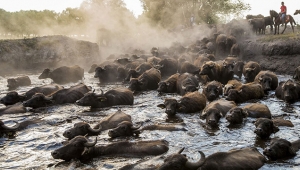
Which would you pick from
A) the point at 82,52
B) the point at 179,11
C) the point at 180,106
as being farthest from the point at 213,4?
the point at 180,106

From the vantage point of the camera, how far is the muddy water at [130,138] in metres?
7.46

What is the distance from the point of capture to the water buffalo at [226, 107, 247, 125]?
961 centimetres

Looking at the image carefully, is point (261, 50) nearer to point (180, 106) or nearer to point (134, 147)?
point (180, 106)

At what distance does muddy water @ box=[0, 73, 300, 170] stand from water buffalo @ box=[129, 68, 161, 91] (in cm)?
287

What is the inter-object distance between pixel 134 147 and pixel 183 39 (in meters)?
31.7

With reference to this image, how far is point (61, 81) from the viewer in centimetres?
1966

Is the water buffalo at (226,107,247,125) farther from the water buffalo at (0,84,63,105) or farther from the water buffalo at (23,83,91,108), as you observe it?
the water buffalo at (0,84,63,105)

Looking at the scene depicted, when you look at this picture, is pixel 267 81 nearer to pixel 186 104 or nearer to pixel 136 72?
pixel 186 104

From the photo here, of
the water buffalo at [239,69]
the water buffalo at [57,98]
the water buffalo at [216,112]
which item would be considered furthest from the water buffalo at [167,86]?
the water buffalo at [239,69]

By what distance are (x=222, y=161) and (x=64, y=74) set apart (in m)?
14.9

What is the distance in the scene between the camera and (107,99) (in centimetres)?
1286

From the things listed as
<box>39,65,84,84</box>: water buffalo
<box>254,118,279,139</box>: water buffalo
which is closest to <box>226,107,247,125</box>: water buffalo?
<box>254,118,279,139</box>: water buffalo

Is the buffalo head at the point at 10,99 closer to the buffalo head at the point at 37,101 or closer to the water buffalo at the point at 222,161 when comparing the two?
the buffalo head at the point at 37,101

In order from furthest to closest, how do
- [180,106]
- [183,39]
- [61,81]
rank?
[183,39] → [61,81] → [180,106]
